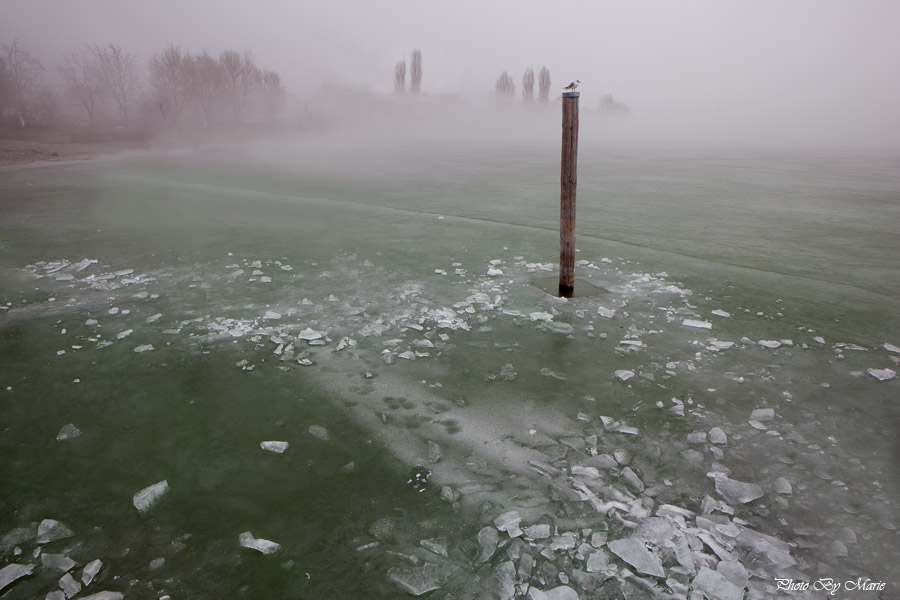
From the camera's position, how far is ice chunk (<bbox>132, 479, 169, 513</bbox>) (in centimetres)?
313

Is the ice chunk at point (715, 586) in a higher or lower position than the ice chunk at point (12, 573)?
lower

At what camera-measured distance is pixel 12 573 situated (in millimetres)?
2680

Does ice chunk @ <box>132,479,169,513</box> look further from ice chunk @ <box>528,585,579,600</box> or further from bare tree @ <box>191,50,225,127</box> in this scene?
bare tree @ <box>191,50,225,127</box>

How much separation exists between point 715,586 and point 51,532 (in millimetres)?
3428

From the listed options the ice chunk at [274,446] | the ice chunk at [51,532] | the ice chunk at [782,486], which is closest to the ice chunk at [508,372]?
the ice chunk at [274,446]

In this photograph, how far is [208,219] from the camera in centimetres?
1121

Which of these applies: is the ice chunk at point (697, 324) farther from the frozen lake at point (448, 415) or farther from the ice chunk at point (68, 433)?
the ice chunk at point (68, 433)

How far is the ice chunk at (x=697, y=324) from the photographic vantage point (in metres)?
5.72

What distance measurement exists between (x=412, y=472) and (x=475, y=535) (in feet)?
2.19

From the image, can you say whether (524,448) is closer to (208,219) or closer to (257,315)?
(257,315)

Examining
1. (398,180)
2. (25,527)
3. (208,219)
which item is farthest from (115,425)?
(398,180)

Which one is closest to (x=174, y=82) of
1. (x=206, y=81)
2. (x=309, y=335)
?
(x=206, y=81)

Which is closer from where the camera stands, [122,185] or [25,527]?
[25,527]

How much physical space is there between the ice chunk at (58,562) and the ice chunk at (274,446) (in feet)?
3.88
